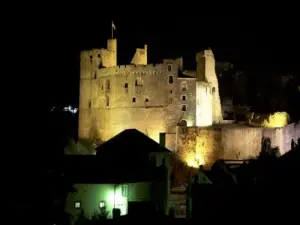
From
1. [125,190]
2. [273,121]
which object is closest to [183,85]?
[273,121]

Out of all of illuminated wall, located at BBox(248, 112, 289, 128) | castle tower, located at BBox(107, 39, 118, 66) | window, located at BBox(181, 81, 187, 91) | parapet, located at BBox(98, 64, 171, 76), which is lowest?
illuminated wall, located at BBox(248, 112, 289, 128)

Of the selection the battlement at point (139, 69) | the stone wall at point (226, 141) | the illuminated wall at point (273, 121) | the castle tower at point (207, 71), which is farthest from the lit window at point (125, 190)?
the castle tower at point (207, 71)

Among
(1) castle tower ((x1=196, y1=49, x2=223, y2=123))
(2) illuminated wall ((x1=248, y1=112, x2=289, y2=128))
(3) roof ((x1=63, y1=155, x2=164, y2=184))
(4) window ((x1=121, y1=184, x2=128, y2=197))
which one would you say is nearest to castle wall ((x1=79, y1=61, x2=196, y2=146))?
(1) castle tower ((x1=196, y1=49, x2=223, y2=123))

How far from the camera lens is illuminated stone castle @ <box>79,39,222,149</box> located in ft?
189

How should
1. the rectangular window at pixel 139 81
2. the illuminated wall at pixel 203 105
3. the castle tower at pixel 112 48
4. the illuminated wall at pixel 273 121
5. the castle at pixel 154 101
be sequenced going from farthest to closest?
the castle tower at pixel 112 48, the rectangular window at pixel 139 81, the illuminated wall at pixel 203 105, the illuminated wall at pixel 273 121, the castle at pixel 154 101

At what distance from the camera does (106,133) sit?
60.7m

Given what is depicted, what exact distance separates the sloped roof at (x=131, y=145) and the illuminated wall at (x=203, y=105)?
52.6ft

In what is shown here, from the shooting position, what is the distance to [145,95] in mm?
58844

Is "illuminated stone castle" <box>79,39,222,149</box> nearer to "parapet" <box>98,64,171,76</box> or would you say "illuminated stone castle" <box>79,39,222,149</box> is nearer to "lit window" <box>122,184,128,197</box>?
"parapet" <box>98,64,171,76</box>

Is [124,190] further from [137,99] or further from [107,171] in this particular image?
[137,99]

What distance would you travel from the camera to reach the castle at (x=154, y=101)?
2156 inches

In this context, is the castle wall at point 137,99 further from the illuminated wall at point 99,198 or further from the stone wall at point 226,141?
the illuminated wall at point 99,198

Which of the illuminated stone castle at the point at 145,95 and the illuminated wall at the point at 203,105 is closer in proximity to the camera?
the illuminated wall at the point at 203,105

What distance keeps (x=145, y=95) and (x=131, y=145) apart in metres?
19.2
